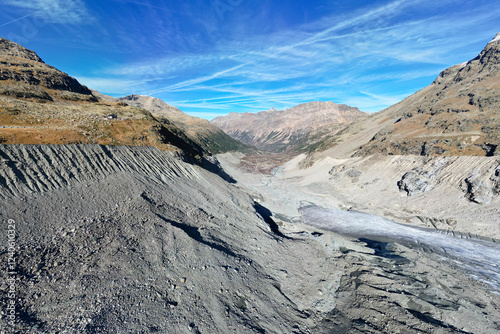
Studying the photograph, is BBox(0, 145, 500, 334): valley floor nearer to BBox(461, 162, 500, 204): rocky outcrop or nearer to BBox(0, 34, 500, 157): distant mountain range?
BBox(0, 34, 500, 157): distant mountain range

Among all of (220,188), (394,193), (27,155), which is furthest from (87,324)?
(394,193)

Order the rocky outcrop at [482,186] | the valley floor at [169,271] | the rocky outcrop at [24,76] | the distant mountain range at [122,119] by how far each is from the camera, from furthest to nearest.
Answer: the rocky outcrop at [24,76] < the rocky outcrop at [482,186] < the distant mountain range at [122,119] < the valley floor at [169,271]

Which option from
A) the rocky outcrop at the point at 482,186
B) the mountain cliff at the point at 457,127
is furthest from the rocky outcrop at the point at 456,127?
the rocky outcrop at the point at 482,186

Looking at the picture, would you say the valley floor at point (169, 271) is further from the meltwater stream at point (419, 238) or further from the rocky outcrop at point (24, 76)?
the rocky outcrop at point (24, 76)

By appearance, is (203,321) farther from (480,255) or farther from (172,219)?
(480,255)

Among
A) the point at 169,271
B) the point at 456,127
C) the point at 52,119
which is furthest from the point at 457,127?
the point at 52,119

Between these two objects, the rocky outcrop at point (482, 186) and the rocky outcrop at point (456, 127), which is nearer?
the rocky outcrop at point (482, 186)

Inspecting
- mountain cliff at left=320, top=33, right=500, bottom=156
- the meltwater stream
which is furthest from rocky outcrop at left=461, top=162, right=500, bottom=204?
the meltwater stream

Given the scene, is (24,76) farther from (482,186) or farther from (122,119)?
(482,186)
